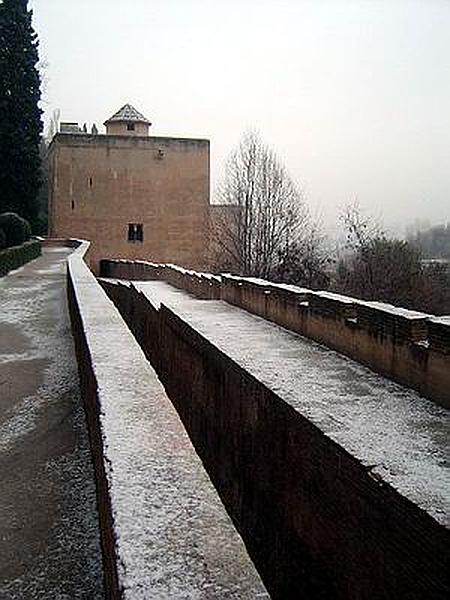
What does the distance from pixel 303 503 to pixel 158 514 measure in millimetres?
3290

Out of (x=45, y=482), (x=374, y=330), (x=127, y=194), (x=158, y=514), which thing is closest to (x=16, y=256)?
(x=374, y=330)

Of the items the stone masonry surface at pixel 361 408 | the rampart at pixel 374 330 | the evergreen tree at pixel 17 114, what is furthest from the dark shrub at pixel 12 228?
the stone masonry surface at pixel 361 408

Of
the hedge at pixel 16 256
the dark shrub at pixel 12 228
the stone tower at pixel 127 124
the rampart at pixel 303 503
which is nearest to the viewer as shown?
the rampart at pixel 303 503

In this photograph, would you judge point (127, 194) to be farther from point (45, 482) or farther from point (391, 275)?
point (45, 482)

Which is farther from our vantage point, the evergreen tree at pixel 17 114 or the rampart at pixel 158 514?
the evergreen tree at pixel 17 114

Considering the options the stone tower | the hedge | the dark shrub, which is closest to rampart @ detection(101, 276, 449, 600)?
the hedge

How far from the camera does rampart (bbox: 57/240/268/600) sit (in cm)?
209

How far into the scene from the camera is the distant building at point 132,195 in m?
44.2

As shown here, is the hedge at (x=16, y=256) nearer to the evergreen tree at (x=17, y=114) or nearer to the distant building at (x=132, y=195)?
the evergreen tree at (x=17, y=114)

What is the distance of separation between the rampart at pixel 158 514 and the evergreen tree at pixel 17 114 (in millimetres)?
29233

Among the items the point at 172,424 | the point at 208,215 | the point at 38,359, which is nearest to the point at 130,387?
the point at 172,424

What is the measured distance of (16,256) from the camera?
24.7 metres

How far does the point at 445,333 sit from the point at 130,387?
9.13 feet

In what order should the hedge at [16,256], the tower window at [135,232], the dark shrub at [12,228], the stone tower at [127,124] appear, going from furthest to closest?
the stone tower at [127,124]
the tower window at [135,232]
the dark shrub at [12,228]
the hedge at [16,256]
